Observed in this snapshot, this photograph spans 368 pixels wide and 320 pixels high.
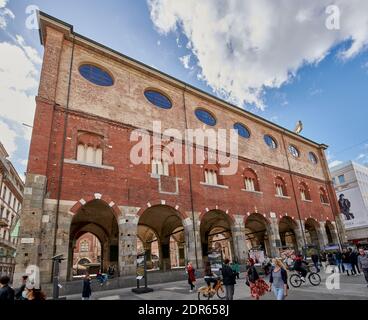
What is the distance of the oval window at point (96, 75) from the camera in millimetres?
16062

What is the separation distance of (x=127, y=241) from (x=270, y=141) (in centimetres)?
1837

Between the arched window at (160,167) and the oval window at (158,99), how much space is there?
14.8 feet

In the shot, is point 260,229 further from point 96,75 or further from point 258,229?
point 96,75

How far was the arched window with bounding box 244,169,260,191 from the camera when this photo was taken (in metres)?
21.2

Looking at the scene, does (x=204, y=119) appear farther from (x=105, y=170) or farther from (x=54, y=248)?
(x=54, y=248)

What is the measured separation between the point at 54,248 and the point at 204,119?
46.7 ft

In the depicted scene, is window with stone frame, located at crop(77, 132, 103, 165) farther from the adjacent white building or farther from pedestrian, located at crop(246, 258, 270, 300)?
the adjacent white building

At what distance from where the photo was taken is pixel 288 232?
92.0 feet

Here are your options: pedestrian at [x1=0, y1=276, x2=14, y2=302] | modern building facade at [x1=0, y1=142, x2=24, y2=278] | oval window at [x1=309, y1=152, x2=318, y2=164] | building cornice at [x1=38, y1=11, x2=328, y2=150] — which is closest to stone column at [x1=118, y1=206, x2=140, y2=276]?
pedestrian at [x1=0, y1=276, x2=14, y2=302]

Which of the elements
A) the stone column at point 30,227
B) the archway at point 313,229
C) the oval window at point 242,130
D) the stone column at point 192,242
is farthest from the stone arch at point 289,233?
the stone column at point 30,227

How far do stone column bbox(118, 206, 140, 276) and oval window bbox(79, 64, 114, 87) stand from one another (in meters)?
8.32

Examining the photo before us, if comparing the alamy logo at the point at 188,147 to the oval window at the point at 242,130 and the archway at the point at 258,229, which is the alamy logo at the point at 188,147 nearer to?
the oval window at the point at 242,130

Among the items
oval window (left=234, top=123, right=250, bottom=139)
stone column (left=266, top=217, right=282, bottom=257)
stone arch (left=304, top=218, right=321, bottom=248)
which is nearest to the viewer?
stone column (left=266, top=217, right=282, bottom=257)

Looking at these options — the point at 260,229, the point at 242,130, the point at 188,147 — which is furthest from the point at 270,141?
the point at 188,147
